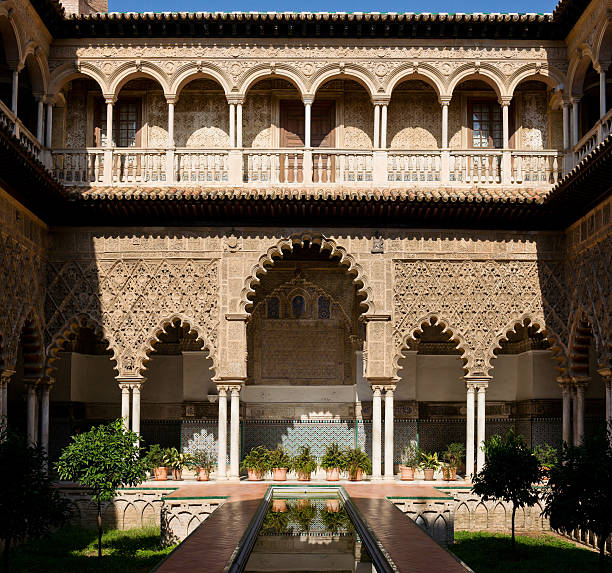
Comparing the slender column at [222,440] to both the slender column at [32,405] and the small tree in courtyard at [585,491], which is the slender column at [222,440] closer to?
the slender column at [32,405]

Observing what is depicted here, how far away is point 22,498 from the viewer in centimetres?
912

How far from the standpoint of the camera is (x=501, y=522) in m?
13.4

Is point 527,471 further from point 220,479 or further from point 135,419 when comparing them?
point 135,419

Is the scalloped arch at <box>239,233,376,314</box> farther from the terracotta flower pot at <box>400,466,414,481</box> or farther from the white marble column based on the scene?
the terracotta flower pot at <box>400,466,414,481</box>

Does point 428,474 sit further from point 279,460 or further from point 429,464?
point 279,460

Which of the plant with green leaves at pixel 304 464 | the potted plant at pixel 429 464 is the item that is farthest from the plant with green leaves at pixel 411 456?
the plant with green leaves at pixel 304 464

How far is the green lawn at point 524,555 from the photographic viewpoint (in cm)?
1064

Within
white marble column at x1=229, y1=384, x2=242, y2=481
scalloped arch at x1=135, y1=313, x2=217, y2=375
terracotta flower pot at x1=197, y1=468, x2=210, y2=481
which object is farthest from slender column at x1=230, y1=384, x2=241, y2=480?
terracotta flower pot at x1=197, y1=468, x2=210, y2=481

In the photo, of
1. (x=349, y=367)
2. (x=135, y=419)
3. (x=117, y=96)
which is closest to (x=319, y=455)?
(x=349, y=367)

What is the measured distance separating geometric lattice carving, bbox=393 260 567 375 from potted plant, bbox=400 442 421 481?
198 centimetres

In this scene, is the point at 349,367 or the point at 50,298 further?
the point at 349,367

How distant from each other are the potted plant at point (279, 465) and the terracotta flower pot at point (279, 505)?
317cm

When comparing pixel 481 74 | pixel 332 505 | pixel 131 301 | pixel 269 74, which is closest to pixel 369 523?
pixel 332 505

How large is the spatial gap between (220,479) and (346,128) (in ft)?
21.1
